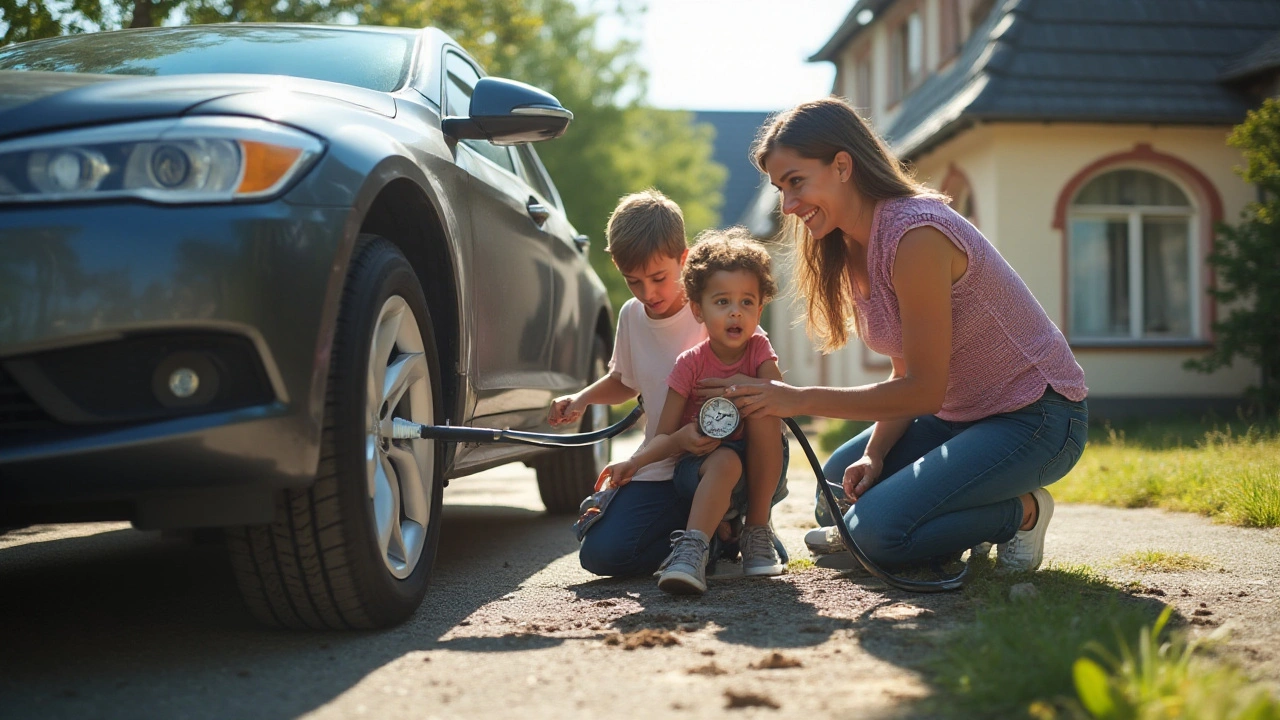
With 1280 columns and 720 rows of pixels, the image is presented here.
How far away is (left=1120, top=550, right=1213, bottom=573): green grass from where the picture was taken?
364cm

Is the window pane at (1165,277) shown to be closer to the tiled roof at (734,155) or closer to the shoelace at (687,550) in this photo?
the shoelace at (687,550)

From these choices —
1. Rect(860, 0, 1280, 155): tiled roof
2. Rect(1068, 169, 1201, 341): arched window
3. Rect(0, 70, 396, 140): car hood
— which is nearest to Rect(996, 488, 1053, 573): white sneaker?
Rect(0, 70, 396, 140): car hood

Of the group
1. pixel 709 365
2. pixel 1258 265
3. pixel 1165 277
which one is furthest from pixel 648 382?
pixel 1165 277

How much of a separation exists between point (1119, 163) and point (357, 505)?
1186 cm

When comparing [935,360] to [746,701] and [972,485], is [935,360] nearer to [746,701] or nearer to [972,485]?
[972,485]

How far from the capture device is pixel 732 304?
3439mm

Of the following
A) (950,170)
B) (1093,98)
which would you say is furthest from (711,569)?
(950,170)

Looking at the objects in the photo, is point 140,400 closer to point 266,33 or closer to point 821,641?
point 821,641

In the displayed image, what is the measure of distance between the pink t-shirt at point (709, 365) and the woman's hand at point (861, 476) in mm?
522

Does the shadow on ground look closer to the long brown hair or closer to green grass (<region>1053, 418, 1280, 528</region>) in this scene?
the long brown hair

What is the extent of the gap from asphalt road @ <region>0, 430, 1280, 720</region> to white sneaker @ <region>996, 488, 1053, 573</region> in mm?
286

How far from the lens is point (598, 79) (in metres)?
32.2

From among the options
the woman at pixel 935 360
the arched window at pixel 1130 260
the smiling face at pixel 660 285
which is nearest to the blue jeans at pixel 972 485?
the woman at pixel 935 360

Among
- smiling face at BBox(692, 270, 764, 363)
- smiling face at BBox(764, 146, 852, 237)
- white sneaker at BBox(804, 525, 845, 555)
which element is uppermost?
smiling face at BBox(764, 146, 852, 237)
